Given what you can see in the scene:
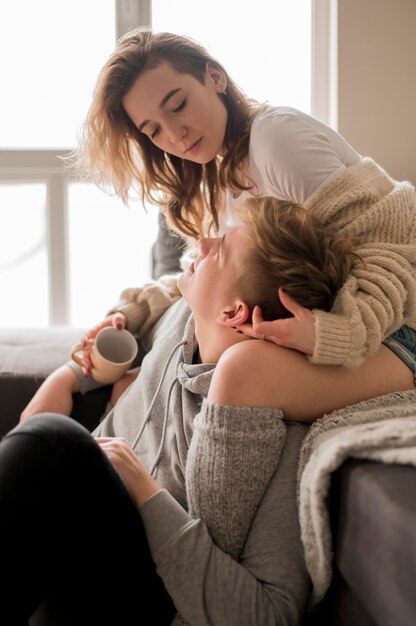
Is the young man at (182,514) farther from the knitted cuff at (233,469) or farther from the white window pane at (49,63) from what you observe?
the white window pane at (49,63)

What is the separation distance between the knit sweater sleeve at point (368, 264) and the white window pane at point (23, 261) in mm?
2119

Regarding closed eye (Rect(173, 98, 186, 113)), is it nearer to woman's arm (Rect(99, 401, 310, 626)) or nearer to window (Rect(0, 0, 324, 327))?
woman's arm (Rect(99, 401, 310, 626))

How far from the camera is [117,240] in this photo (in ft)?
10.4

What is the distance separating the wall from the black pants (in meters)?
2.12

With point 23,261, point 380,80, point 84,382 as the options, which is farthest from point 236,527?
point 23,261

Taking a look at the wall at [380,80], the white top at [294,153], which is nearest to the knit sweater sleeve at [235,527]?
the white top at [294,153]

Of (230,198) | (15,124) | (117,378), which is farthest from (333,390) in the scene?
(15,124)

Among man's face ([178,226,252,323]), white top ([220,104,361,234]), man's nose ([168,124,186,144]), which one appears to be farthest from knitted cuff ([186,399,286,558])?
man's nose ([168,124,186,144])

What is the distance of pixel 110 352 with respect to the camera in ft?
5.08

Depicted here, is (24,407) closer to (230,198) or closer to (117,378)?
(117,378)

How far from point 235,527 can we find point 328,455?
18 cm

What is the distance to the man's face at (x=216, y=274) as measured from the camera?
111cm

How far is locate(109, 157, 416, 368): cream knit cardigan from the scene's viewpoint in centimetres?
99

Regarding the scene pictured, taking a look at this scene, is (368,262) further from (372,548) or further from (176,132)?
(176,132)
